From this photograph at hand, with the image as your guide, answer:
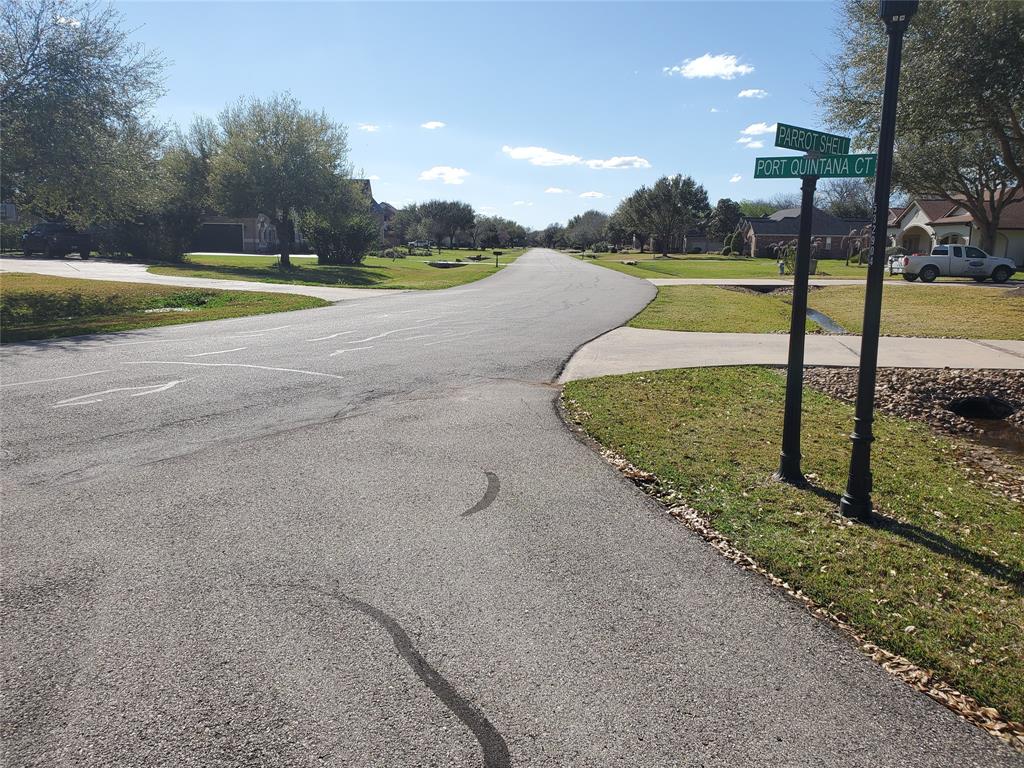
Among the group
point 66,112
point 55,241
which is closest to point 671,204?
point 55,241

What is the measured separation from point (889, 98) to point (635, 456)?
141 inches

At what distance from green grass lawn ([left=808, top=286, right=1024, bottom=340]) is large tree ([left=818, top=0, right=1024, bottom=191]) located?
16.9 feet

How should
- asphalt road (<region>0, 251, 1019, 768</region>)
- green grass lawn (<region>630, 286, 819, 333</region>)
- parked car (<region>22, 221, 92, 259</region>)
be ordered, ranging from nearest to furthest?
asphalt road (<region>0, 251, 1019, 768</region>), green grass lawn (<region>630, 286, 819, 333</region>), parked car (<region>22, 221, 92, 259</region>)

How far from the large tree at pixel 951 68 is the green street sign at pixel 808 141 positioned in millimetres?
16075

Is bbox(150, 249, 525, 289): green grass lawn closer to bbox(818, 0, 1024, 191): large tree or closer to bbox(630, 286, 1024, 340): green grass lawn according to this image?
bbox(630, 286, 1024, 340): green grass lawn

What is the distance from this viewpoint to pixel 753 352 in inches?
510

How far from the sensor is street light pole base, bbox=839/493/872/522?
16.8 ft

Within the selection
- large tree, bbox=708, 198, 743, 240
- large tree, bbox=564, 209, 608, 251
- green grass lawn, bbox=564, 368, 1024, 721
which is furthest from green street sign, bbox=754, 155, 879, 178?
large tree, bbox=564, 209, 608, 251

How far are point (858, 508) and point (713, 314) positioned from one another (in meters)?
15.3

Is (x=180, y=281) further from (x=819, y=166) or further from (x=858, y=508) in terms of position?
(x=858, y=508)

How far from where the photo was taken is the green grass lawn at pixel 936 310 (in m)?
16.4

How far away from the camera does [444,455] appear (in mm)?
6469

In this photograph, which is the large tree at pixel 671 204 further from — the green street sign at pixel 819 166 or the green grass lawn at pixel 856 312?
the green street sign at pixel 819 166

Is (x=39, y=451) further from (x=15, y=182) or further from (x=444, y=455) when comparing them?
(x=15, y=182)
